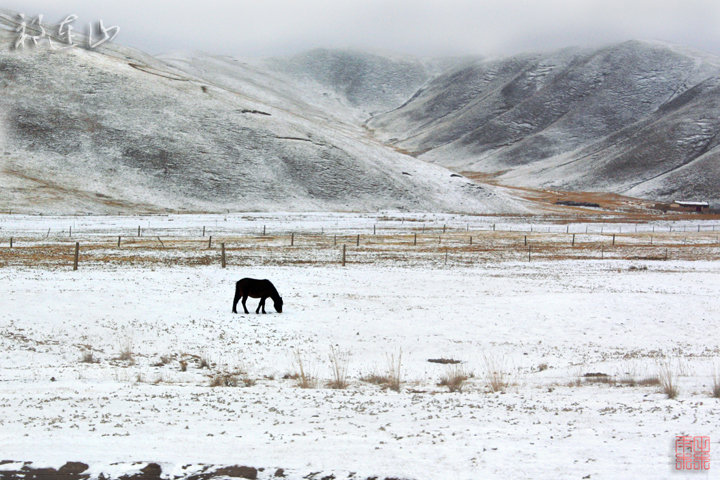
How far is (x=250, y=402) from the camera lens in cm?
916

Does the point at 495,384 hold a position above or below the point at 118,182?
below

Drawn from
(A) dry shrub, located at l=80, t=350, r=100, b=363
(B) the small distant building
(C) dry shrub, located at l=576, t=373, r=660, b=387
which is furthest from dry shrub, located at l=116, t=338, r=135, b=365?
(B) the small distant building

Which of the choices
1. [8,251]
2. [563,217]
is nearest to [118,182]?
[8,251]

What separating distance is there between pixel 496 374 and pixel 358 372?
111 inches

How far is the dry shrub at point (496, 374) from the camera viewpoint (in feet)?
34.6

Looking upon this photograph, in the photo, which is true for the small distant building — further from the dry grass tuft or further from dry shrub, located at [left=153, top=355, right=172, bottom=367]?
dry shrub, located at [left=153, top=355, right=172, bottom=367]

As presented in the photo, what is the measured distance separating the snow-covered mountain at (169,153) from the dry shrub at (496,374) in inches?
3011

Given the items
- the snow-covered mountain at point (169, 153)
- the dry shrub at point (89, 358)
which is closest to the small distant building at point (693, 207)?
the snow-covered mountain at point (169, 153)

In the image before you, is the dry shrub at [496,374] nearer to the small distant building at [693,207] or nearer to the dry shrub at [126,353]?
the dry shrub at [126,353]

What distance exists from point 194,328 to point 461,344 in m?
7.42

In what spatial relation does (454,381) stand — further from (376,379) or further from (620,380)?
(620,380)

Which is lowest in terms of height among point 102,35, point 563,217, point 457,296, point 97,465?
point 97,465

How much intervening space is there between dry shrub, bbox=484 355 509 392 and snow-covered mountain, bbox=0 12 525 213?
7648 cm

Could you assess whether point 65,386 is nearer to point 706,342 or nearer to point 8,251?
point 706,342
